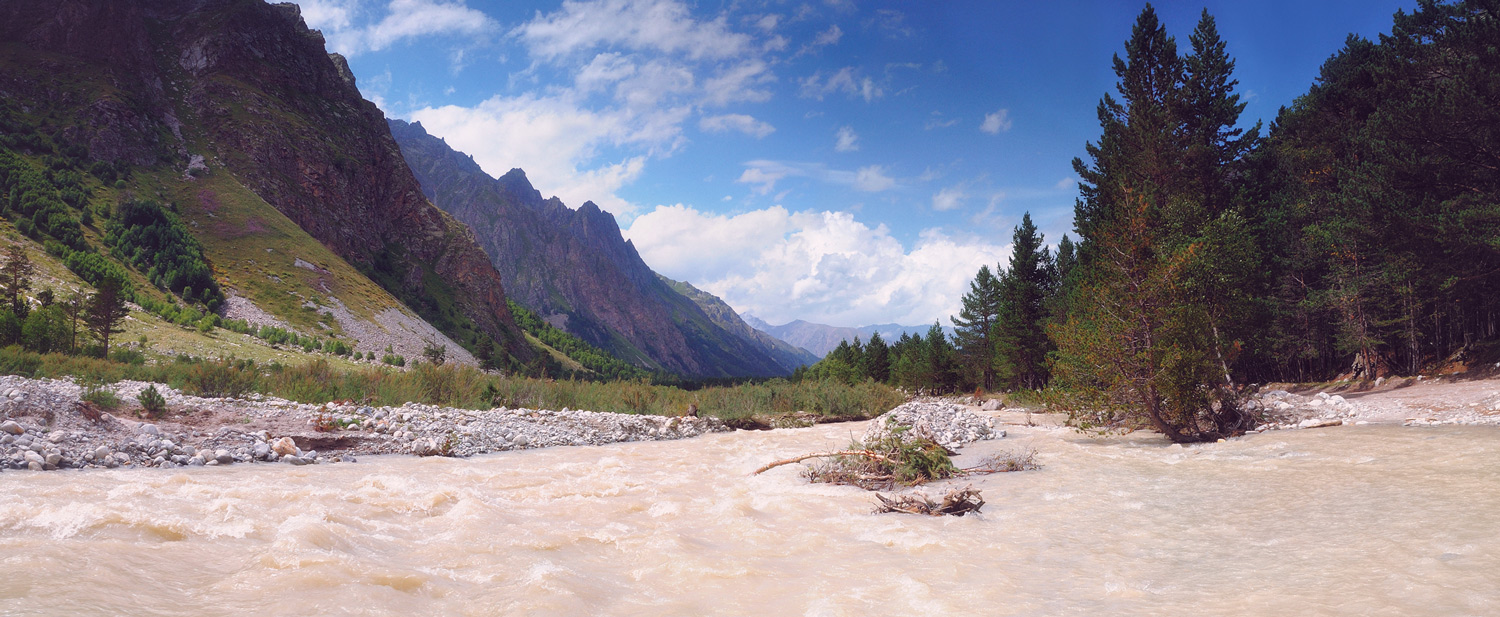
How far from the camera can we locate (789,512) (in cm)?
750

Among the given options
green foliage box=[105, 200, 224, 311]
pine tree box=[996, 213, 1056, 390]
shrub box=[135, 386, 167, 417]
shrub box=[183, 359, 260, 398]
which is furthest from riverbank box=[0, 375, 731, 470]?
green foliage box=[105, 200, 224, 311]

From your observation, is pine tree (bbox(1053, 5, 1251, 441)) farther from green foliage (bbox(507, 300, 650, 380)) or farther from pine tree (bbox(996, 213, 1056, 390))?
green foliage (bbox(507, 300, 650, 380))

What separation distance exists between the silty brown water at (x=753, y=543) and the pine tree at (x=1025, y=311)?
2999 centimetres

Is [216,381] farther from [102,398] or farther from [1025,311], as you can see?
[1025,311]

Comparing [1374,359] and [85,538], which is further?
[1374,359]

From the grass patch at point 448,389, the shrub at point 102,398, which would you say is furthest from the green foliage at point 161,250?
the shrub at point 102,398

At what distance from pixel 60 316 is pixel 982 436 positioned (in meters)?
40.8

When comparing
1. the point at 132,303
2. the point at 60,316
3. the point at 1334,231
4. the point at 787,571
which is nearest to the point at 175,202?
the point at 132,303

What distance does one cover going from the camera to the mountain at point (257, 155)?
219 ft

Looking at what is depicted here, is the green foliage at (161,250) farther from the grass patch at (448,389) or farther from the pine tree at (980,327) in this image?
the pine tree at (980,327)

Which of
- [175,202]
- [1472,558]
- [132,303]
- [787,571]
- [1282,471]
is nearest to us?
[1472,558]

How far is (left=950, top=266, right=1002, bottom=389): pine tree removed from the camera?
4581 centimetres

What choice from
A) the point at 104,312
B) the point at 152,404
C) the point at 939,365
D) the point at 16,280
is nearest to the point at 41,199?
the point at 16,280

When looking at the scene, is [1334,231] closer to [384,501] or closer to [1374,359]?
[1374,359]
